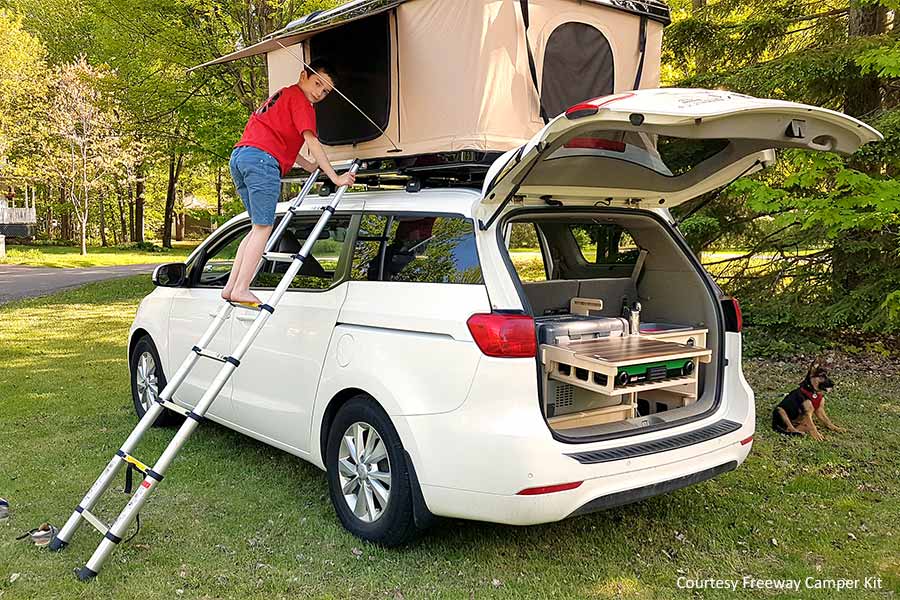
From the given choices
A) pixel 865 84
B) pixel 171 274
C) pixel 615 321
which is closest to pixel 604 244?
pixel 615 321

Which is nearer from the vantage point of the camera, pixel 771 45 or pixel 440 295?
pixel 440 295

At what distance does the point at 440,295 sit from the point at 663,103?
4.19 ft

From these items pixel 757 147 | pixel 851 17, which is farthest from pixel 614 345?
pixel 851 17

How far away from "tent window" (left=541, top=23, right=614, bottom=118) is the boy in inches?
49.7

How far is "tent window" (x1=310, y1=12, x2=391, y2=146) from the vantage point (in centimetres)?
455

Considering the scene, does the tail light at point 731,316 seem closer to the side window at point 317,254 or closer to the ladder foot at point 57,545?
the side window at point 317,254

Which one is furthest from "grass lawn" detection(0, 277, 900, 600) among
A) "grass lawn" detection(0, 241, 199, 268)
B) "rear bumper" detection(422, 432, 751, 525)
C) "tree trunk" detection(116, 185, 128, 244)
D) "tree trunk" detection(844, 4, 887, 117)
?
"tree trunk" detection(116, 185, 128, 244)

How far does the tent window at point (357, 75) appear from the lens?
4.55 metres

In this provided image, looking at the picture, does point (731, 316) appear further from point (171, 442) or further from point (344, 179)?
point (171, 442)

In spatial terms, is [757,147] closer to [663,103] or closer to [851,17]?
[663,103]

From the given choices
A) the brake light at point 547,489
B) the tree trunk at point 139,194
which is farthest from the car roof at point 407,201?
the tree trunk at point 139,194

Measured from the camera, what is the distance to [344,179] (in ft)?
14.2

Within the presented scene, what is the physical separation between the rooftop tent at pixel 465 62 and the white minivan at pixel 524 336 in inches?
16.9

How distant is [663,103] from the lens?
9.90 feet
